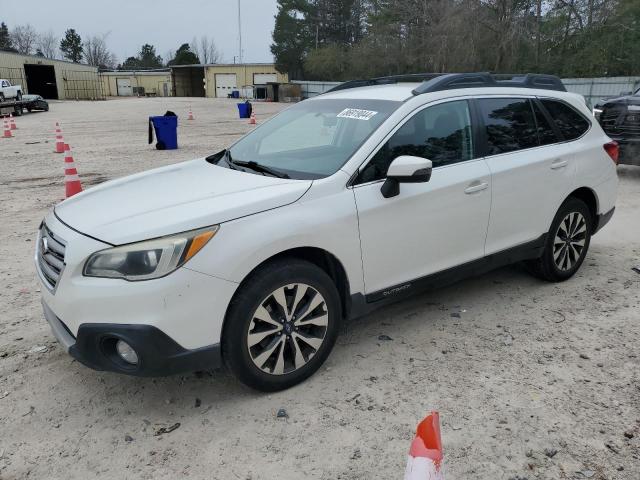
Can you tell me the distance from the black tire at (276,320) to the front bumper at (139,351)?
130 mm

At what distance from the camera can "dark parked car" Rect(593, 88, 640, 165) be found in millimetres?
9398

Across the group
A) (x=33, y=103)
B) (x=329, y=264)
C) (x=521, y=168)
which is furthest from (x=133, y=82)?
(x=329, y=264)

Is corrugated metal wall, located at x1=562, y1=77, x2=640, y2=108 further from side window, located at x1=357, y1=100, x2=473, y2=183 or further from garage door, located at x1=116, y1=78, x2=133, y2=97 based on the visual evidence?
garage door, located at x1=116, y1=78, x2=133, y2=97

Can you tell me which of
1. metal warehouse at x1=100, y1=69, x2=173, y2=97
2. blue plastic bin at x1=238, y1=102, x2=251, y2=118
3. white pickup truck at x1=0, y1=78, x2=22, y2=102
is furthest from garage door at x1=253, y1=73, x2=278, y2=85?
blue plastic bin at x1=238, y1=102, x2=251, y2=118

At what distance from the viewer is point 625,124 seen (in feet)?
31.3

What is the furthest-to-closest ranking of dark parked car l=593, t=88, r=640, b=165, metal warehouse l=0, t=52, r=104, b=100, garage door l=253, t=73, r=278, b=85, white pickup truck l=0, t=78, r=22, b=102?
garage door l=253, t=73, r=278, b=85 < metal warehouse l=0, t=52, r=104, b=100 < white pickup truck l=0, t=78, r=22, b=102 < dark parked car l=593, t=88, r=640, b=165

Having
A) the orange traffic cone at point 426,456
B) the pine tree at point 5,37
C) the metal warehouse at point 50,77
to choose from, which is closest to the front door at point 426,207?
the orange traffic cone at point 426,456

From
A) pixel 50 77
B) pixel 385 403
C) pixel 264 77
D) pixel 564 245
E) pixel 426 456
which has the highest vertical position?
pixel 264 77

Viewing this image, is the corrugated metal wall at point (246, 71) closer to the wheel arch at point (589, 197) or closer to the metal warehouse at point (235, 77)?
the metal warehouse at point (235, 77)

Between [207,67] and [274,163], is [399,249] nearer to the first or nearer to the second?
[274,163]

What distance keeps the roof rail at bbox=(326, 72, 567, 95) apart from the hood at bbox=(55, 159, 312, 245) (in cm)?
133

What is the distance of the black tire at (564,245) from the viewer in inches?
180

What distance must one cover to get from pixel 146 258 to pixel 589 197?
13.0 feet

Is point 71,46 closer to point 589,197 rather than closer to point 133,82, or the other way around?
point 133,82
